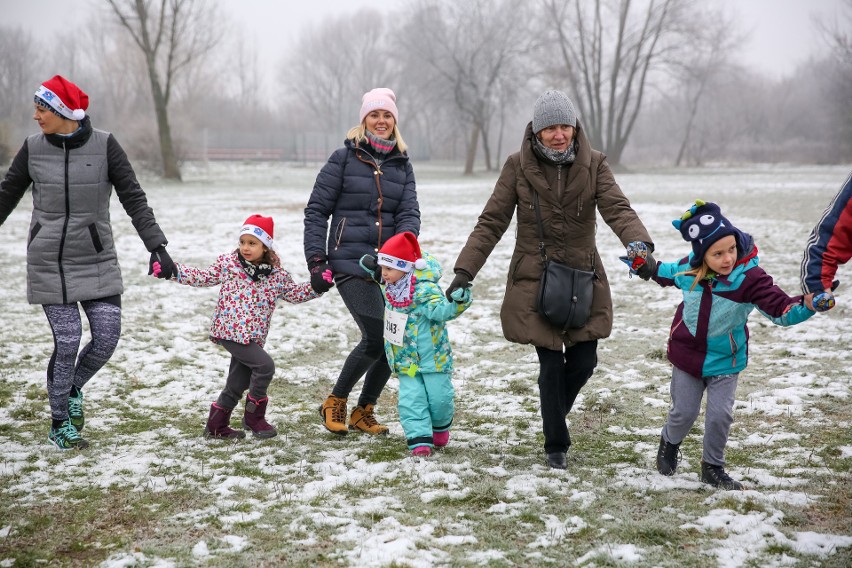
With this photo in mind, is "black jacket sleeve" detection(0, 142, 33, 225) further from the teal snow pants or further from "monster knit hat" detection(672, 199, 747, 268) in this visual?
"monster knit hat" detection(672, 199, 747, 268)

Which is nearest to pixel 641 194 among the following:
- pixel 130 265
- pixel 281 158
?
pixel 130 265

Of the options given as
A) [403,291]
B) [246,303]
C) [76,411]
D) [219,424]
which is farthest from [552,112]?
[76,411]

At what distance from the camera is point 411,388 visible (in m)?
4.69

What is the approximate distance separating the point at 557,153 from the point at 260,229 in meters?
1.78

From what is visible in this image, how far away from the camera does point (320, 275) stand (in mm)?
4711

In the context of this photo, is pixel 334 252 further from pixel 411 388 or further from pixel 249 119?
pixel 249 119

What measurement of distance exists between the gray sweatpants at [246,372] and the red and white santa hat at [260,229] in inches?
24.6

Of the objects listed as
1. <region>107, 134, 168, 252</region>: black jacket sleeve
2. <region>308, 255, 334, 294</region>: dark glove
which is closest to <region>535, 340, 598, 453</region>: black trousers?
<region>308, 255, 334, 294</region>: dark glove

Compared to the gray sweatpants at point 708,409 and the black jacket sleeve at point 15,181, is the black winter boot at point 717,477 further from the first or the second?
the black jacket sleeve at point 15,181

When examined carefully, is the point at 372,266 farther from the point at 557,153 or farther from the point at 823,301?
the point at 823,301

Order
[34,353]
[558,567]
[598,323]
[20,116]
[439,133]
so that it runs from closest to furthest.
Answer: [558,567] → [598,323] → [34,353] → [20,116] → [439,133]

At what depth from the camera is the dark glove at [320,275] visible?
15.4ft

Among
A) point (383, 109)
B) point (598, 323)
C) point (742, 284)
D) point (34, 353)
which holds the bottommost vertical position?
point (34, 353)

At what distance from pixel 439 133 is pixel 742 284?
7373cm
